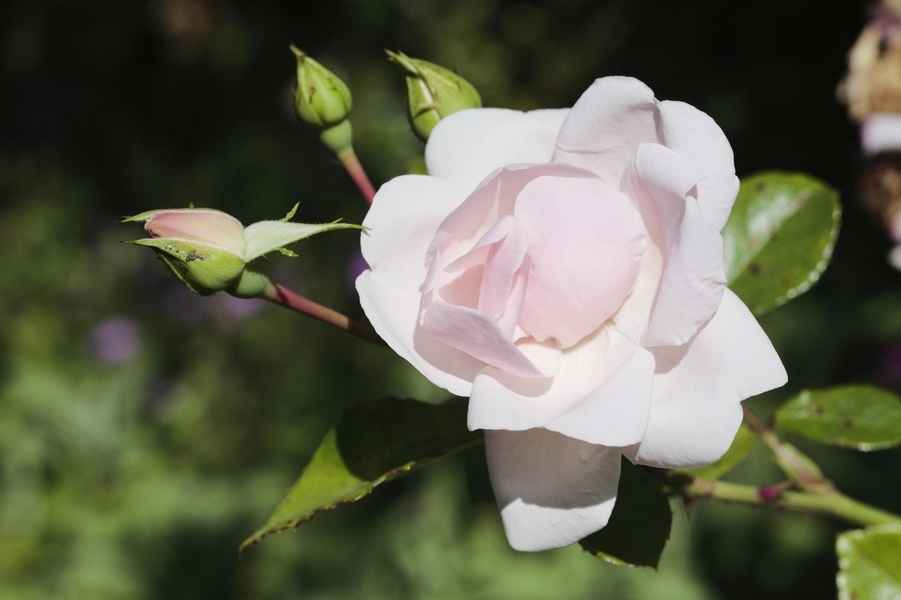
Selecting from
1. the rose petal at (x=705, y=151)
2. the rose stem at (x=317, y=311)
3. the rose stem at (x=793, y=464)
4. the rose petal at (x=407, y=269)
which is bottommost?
the rose stem at (x=793, y=464)

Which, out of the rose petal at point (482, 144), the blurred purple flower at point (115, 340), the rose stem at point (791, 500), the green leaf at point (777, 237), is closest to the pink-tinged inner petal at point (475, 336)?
the rose petal at point (482, 144)

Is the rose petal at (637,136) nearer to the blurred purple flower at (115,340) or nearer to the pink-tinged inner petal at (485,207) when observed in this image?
the pink-tinged inner petal at (485,207)

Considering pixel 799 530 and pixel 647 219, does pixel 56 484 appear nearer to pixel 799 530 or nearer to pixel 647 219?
pixel 799 530

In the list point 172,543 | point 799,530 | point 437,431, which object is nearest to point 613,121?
point 437,431

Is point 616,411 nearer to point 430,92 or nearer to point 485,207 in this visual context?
point 485,207

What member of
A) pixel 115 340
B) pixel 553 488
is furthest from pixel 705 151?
pixel 115 340

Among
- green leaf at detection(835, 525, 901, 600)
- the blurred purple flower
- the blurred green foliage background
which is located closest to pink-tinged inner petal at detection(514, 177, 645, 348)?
green leaf at detection(835, 525, 901, 600)
